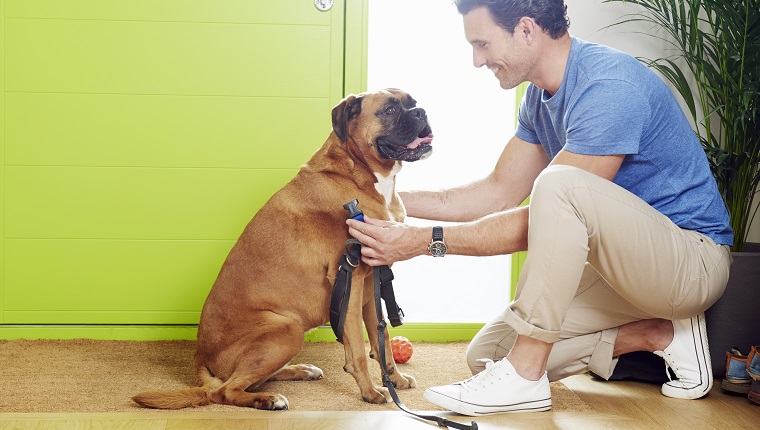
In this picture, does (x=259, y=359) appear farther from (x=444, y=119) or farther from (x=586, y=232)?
(x=444, y=119)

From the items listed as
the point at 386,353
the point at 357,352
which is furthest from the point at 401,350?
the point at 357,352

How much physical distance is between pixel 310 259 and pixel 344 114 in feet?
1.52

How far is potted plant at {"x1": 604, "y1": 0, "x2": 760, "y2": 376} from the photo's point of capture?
259 cm

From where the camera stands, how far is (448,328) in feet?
10.8

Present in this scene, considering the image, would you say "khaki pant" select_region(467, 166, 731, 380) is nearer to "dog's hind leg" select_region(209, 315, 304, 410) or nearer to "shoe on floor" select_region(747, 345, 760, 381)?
"shoe on floor" select_region(747, 345, 760, 381)

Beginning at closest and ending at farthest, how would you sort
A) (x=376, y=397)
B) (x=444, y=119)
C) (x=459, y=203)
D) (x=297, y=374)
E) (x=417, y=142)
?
(x=376, y=397) < (x=417, y=142) < (x=297, y=374) < (x=459, y=203) < (x=444, y=119)

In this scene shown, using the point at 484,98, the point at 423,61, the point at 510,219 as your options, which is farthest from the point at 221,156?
the point at 510,219

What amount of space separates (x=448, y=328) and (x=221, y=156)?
3.90 ft

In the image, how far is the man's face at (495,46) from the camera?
2303 millimetres

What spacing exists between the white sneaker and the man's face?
88 centimetres

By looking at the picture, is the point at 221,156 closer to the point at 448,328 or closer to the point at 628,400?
the point at 448,328

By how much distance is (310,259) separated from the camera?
93.5 inches

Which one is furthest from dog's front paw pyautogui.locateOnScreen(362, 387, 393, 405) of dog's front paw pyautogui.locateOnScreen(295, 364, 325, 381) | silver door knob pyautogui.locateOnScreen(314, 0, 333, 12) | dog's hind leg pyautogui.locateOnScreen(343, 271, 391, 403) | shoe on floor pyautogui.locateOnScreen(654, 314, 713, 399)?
silver door knob pyautogui.locateOnScreen(314, 0, 333, 12)

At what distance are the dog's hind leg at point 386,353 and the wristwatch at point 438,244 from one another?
1.15ft
